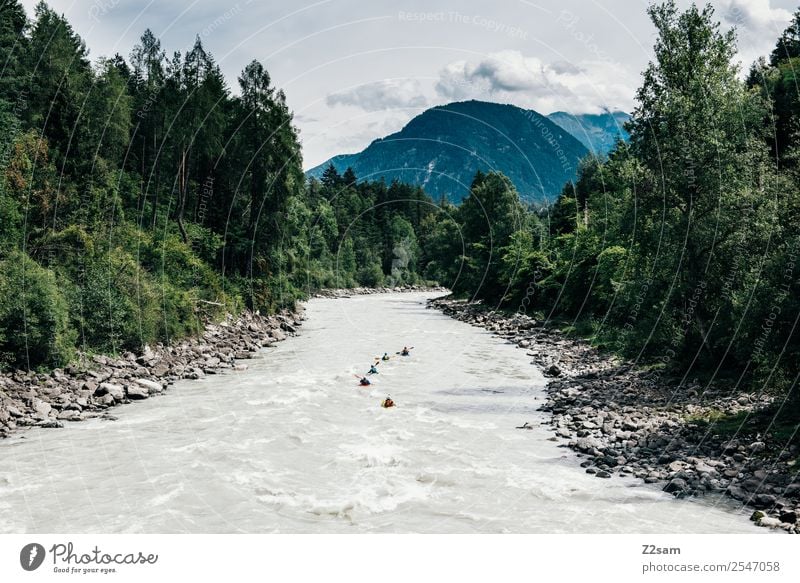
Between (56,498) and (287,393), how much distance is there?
13.9 m

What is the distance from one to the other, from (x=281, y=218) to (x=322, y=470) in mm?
38959

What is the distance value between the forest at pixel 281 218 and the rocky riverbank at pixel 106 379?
1229 millimetres

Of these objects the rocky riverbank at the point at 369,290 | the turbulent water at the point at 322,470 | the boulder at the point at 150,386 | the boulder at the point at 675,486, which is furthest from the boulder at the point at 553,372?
the rocky riverbank at the point at 369,290

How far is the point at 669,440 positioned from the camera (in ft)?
69.1

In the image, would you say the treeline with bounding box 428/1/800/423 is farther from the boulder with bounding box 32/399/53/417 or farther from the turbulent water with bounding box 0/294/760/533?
the boulder with bounding box 32/399/53/417

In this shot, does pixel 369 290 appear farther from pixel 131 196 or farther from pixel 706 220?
pixel 706 220

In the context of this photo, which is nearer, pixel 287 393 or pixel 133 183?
pixel 287 393

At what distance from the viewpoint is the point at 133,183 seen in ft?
187

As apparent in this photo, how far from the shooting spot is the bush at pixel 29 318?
26.3 meters

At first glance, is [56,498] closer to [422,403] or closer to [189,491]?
[189,491]

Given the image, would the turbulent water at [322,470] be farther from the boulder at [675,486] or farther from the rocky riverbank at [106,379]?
the rocky riverbank at [106,379]

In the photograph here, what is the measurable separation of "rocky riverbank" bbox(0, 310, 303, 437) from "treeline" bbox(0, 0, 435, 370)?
113 centimetres

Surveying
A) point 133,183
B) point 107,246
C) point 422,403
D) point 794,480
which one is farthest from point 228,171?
point 794,480

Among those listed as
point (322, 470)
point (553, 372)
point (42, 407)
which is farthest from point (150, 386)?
point (553, 372)
